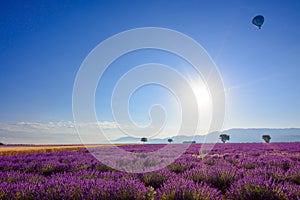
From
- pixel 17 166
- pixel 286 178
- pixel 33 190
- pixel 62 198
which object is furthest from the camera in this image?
pixel 17 166

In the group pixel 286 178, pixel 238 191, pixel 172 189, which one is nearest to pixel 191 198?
pixel 172 189

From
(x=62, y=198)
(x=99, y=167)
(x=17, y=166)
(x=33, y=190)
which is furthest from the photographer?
(x=17, y=166)

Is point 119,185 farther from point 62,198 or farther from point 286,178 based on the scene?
point 286,178

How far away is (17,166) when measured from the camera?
679 centimetres

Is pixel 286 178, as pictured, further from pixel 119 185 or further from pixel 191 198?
pixel 119 185

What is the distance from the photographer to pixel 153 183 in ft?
14.2

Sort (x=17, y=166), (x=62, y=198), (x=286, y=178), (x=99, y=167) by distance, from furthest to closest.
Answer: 1. (x=17, y=166)
2. (x=99, y=167)
3. (x=286, y=178)
4. (x=62, y=198)

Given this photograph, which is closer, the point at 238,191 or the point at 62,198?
the point at 62,198

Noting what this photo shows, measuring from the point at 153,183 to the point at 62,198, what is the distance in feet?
6.38

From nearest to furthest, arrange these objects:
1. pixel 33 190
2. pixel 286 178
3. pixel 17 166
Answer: pixel 33 190
pixel 286 178
pixel 17 166

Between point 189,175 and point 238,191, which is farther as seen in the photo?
point 189,175

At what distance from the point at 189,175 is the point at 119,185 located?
6.07 ft

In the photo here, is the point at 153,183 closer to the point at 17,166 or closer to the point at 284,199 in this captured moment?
the point at 284,199

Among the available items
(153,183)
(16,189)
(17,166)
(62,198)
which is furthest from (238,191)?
(17,166)
